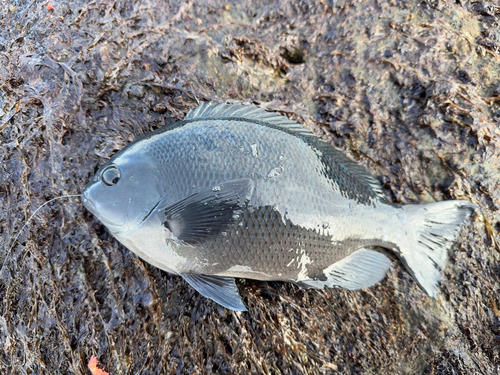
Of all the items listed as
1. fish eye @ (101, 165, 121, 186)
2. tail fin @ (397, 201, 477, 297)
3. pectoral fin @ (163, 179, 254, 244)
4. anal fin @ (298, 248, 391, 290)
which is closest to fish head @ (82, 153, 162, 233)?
fish eye @ (101, 165, 121, 186)

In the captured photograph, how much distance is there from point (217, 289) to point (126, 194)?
28.3 inches

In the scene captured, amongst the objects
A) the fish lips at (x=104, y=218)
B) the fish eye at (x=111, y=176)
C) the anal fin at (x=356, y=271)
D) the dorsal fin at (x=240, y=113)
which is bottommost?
the anal fin at (x=356, y=271)

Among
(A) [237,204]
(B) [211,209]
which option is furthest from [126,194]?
(A) [237,204]

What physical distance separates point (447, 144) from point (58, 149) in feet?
8.90

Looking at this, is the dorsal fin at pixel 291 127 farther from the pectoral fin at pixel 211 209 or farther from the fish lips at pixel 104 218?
the fish lips at pixel 104 218

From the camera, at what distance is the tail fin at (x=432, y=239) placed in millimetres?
1802

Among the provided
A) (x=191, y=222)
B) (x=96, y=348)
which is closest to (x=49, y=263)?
(x=96, y=348)

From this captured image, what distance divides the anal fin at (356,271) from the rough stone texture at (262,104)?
0.25 metres

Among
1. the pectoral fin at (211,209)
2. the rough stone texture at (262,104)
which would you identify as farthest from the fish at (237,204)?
the rough stone texture at (262,104)

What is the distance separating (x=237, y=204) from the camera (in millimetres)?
1510

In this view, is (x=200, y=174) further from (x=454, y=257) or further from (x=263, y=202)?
(x=454, y=257)

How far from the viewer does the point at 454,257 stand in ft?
6.58

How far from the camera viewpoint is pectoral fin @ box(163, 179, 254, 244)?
1.50 metres

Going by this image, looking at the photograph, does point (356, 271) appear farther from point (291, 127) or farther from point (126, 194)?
point (126, 194)
